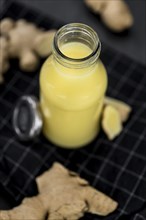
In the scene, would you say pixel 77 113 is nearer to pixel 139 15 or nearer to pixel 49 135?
pixel 49 135

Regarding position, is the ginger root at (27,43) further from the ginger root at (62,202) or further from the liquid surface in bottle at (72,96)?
the ginger root at (62,202)

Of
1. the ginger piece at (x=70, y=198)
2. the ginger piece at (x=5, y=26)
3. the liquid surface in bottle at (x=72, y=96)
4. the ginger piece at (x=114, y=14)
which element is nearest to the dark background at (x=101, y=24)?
the ginger piece at (x=114, y=14)

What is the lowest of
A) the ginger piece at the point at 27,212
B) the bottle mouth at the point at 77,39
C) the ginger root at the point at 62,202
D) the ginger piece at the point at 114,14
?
the ginger piece at the point at 27,212

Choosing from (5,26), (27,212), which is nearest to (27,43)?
(5,26)

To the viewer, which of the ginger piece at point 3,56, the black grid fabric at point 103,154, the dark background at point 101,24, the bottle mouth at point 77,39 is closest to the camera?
the bottle mouth at point 77,39

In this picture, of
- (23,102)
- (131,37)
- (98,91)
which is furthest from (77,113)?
(131,37)

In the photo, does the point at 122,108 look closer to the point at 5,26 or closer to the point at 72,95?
the point at 72,95
